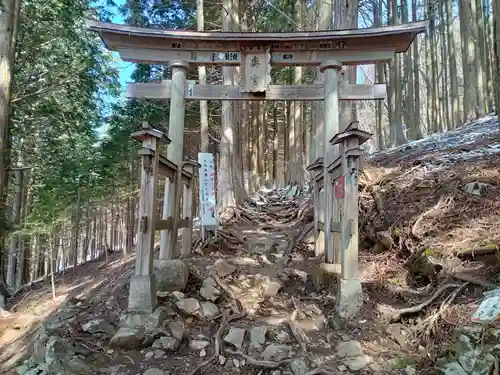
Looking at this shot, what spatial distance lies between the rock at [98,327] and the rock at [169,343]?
63 centimetres

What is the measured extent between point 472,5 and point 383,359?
1163cm

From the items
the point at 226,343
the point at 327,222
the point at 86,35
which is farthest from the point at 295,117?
the point at 226,343

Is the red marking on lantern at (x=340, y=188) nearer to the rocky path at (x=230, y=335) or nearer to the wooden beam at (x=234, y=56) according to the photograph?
the rocky path at (x=230, y=335)

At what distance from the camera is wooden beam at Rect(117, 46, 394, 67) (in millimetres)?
5762

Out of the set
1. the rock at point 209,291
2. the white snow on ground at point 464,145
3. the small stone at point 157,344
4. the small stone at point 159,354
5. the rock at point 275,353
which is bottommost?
the small stone at point 159,354

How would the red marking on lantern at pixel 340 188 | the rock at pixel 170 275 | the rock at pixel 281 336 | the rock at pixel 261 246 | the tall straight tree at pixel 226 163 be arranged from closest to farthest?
the rock at pixel 281 336
the red marking on lantern at pixel 340 188
the rock at pixel 170 275
the rock at pixel 261 246
the tall straight tree at pixel 226 163

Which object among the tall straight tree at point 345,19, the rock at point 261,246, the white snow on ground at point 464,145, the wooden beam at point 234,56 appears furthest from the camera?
the tall straight tree at point 345,19

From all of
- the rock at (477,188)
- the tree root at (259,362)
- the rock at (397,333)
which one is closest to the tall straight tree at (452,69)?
the rock at (477,188)

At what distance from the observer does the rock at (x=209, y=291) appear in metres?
4.79

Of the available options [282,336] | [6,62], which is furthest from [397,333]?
[6,62]

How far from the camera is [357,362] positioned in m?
3.44

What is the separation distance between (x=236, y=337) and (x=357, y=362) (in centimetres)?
126

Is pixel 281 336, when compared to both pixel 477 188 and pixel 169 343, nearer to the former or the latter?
pixel 169 343

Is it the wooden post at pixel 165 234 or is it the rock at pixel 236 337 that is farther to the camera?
the wooden post at pixel 165 234
